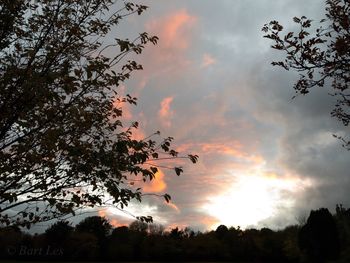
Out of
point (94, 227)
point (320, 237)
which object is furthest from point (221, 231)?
point (320, 237)

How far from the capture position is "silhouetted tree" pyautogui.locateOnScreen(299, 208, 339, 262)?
2724 inches

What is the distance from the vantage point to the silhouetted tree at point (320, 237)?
6919 centimetres

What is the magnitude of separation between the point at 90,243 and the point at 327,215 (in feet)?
198

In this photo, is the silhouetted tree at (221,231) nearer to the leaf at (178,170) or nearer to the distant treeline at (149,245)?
the distant treeline at (149,245)

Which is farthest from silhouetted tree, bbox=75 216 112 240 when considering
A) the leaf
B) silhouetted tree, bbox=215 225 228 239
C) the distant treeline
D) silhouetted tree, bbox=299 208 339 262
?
the leaf

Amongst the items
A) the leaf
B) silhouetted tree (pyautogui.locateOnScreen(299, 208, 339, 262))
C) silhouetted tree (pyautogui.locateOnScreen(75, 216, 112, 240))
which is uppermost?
silhouetted tree (pyautogui.locateOnScreen(75, 216, 112, 240))

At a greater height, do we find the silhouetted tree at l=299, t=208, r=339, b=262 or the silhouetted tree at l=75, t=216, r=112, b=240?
the silhouetted tree at l=75, t=216, r=112, b=240

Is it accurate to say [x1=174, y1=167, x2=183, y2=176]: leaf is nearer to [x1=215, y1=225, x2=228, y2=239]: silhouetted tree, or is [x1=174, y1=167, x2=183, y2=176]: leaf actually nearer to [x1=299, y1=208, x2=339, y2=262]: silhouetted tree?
[x1=299, y1=208, x2=339, y2=262]: silhouetted tree

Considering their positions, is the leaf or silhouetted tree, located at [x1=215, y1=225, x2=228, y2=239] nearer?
the leaf

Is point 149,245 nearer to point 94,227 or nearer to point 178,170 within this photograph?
point 94,227

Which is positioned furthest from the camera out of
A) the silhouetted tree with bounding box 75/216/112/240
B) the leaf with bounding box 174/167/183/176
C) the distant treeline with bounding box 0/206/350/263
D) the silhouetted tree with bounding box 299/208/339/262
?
the silhouetted tree with bounding box 75/216/112/240

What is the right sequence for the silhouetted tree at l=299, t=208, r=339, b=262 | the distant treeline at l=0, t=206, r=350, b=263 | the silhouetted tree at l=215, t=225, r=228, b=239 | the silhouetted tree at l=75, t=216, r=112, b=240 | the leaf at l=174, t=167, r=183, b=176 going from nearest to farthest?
the leaf at l=174, t=167, r=183, b=176, the silhouetted tree at l=299, t=208, r=339, b=262, the distant treeline at l=0, t=206, r=350, b=263, the silhouetted tree at l=75, t=216, r=112, b=240, the silhouetted tree at l=215, t=225, r=228, b=239

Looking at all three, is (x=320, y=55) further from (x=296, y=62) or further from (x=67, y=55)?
(x=67, y=55)

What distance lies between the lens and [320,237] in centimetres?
7150
